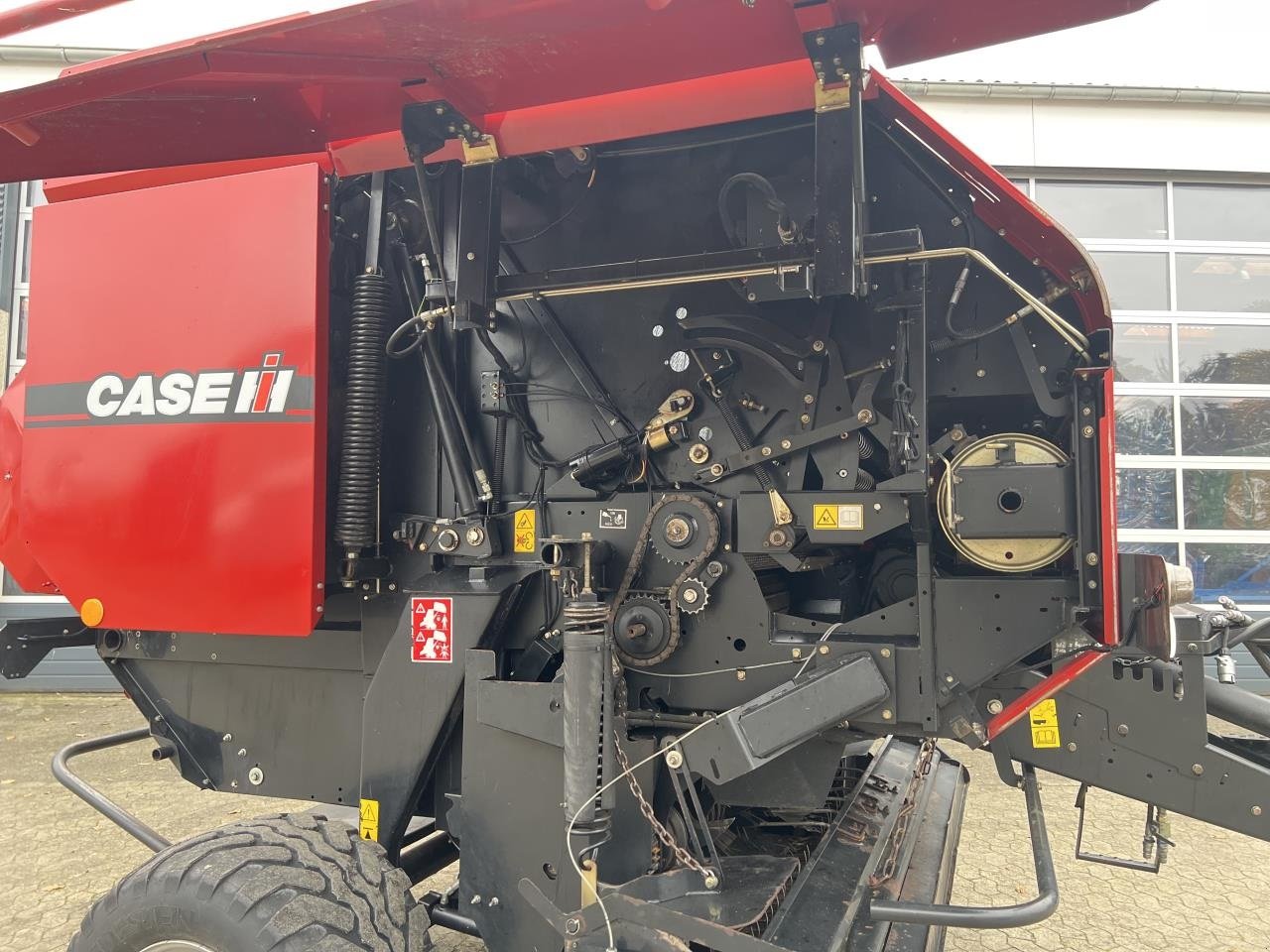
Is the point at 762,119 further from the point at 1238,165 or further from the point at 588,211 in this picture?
the point at 1238,165

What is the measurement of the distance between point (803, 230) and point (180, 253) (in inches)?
76.0

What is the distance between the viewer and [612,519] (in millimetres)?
2617

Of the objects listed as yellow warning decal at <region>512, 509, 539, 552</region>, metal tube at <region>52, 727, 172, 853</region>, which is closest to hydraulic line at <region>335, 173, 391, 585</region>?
yellow warning decal at <region>512, 509, 539, 552</region>

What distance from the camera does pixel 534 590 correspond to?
2.68 m

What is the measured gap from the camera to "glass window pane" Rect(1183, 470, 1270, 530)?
7.90m

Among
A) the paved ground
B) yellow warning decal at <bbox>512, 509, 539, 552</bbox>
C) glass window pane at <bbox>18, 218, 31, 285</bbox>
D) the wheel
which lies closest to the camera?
the wheel

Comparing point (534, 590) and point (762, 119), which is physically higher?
point (762, 119)

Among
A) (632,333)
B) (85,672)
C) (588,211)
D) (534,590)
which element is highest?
(588,211)

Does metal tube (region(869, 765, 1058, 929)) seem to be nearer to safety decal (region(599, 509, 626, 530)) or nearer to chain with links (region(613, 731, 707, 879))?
chain with links (region(613, 731, 707, 879))

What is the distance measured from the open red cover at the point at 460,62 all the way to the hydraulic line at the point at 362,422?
20.6 inches

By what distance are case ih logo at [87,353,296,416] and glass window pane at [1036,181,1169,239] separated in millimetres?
8178

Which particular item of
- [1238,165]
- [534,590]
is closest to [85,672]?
[534,590]

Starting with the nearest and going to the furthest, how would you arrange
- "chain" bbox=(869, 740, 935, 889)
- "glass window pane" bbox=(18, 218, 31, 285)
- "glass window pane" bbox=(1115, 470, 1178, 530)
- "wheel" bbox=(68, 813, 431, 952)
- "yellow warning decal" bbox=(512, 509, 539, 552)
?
"wheel" bbox=(68, 813, 431, 952), "yellow warning decal" bbox=(512, 509, 539, 552), "chain" bbox=(869, 740, 935, 889), "glass window pane" bbox=(1115, 470, 1178, 530), "glass window pane" bbox=(18, 218, 31, 285)

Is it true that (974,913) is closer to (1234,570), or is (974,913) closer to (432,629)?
(432,629)
